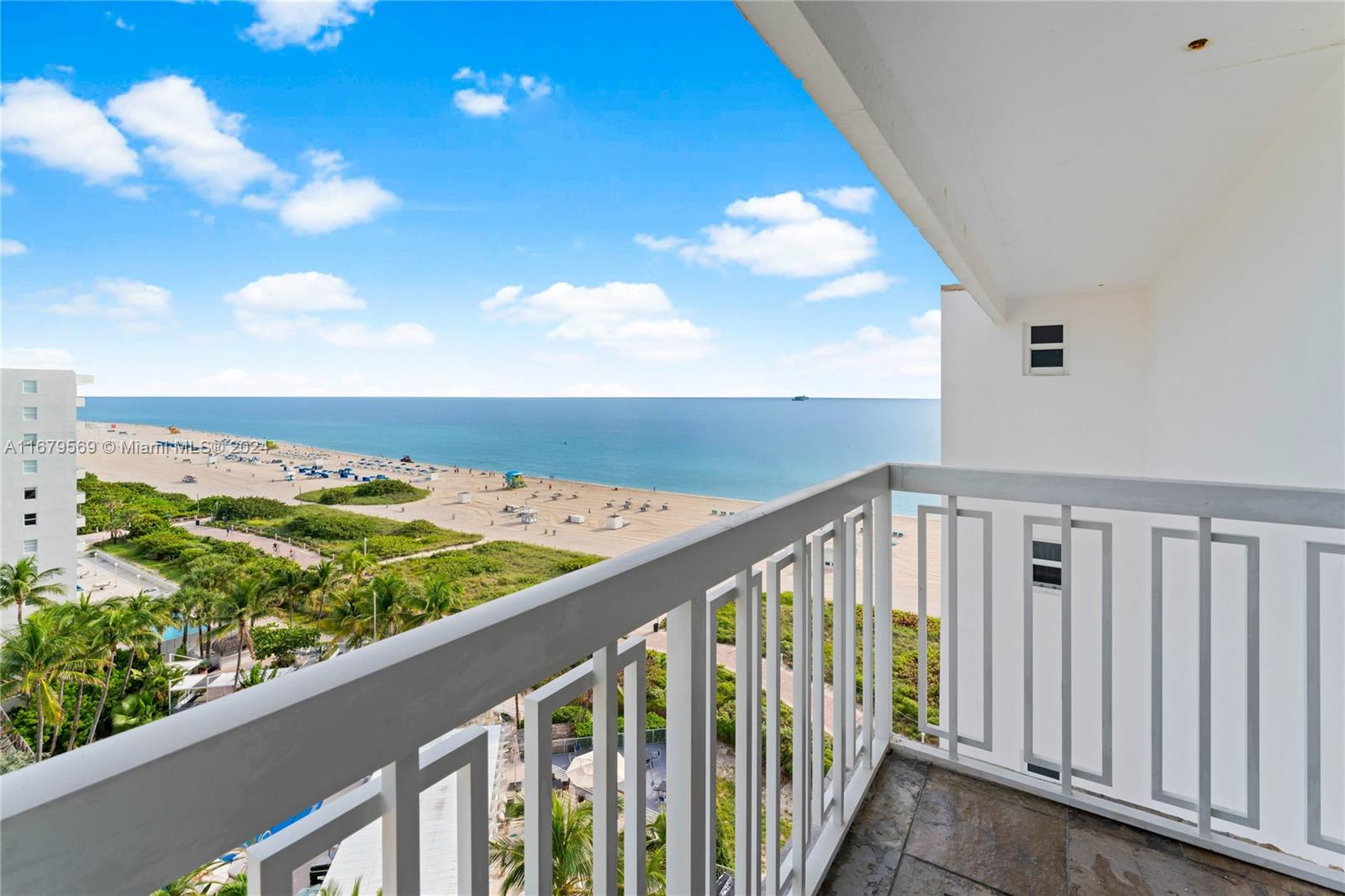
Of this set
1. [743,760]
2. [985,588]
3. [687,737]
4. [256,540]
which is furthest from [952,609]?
[256,540]

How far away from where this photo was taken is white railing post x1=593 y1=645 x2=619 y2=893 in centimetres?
69

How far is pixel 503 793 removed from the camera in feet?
2.38

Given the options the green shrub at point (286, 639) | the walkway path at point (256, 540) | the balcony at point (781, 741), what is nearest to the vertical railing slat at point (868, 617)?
the balcony at point (781, 741)

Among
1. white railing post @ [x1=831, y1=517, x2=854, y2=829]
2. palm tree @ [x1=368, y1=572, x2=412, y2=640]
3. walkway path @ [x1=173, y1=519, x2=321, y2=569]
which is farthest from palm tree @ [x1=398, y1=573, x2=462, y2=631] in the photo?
walkway path @ [x1=173, y1=519, x2=321, y2=569]

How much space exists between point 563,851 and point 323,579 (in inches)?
50.6

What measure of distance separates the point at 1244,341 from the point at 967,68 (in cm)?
183

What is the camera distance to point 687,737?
853 millimetres

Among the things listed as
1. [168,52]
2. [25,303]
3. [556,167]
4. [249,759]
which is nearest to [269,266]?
[168,52]

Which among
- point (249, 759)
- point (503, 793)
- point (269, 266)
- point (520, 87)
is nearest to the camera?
point (249, 759)

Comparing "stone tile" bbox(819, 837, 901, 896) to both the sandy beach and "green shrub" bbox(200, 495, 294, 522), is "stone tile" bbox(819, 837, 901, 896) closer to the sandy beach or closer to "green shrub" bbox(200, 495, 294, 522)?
the sandy beach

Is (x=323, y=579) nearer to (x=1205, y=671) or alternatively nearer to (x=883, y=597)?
(x=883, y=597)

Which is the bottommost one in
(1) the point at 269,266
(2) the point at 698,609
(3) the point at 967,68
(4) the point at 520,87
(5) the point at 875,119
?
(2) the point at 698,609

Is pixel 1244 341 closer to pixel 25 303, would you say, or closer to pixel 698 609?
pixel 698 609

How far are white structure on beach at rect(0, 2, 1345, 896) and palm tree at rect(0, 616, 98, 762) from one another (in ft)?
2.62
